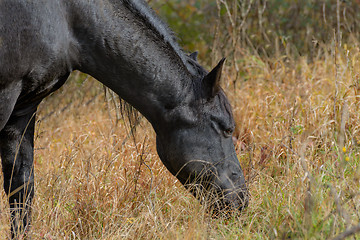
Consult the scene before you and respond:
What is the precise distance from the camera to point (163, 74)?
3.28m

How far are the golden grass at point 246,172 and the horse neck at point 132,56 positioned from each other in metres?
0.71

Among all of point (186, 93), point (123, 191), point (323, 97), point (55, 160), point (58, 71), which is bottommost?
point (55, 160)

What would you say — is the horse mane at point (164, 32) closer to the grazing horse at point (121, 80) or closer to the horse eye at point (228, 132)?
the grazing horse at point (121, 80)

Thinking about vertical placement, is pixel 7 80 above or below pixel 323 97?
below

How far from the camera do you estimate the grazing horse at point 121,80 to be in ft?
9.21

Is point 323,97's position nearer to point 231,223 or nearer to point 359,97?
point 359,97

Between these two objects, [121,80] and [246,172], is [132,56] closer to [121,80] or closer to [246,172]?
[121,80]

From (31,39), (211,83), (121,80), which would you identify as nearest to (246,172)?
(211,83)

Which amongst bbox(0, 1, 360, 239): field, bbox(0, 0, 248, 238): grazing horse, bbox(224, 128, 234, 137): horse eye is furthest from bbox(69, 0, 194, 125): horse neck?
bbox(0, 1, 360, 239): field

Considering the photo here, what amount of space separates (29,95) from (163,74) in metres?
0.84

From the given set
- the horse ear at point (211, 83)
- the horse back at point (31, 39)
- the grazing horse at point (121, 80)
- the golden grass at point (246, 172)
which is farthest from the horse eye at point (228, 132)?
the horse back at point (31, 39)

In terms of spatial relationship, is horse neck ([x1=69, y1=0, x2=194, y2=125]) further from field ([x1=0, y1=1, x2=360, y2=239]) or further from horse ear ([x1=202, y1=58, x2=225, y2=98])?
field ([x1=0, y1=1, x2=360, y2=239])

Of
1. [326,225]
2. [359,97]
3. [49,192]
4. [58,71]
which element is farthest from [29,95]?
[359,97]

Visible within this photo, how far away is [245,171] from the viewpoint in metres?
4.28
